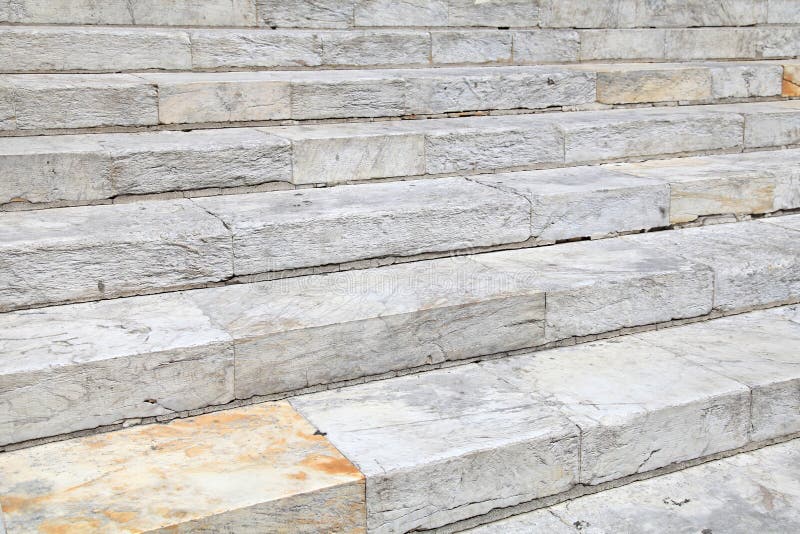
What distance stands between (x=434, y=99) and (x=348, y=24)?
1021mm

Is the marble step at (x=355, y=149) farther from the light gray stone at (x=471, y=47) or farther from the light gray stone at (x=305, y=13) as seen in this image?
the light gray stone at (x=305, y=13)

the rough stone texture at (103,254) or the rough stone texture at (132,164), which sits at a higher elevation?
the rough stone texture at (132,164)

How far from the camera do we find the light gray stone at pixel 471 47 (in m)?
5.71

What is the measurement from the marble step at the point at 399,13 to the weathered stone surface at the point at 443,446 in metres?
2.88

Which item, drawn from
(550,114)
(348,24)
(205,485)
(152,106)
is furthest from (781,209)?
(205,485)

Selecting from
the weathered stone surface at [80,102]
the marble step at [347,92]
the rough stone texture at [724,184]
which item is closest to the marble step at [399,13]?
the marble step at [347,92]

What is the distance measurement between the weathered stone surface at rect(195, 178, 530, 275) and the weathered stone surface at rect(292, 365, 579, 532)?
65cm

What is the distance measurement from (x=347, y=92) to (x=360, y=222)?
1.29 m

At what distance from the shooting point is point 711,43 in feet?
21.7

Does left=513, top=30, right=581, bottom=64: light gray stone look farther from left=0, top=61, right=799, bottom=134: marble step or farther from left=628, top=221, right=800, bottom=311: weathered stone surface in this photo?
left=628, top=221, right=800, bottom=311: weathered stone surface

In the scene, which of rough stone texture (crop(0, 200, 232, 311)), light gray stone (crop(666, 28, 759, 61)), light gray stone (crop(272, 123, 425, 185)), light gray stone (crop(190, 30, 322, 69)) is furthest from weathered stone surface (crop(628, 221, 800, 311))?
light gray stone (crop(666, 28, 759, 61))

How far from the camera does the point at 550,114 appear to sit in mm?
5352

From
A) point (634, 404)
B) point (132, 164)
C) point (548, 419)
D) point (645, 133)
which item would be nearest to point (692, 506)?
point (634, 404)

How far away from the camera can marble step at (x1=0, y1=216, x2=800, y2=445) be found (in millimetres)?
2869
